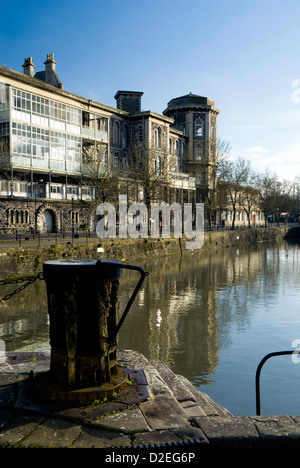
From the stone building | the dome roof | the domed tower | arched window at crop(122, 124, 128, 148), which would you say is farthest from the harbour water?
the dome roof

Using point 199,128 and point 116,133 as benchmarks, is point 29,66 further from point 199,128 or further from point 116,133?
point 199,128

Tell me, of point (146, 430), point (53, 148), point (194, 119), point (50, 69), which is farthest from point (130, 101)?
point (146, 430)

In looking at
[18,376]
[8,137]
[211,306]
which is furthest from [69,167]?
[18,376]

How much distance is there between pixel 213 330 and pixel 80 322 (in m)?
9.38

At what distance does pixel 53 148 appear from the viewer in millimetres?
39969

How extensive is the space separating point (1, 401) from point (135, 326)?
9.10 meters

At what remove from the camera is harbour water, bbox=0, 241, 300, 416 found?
8.74 meters

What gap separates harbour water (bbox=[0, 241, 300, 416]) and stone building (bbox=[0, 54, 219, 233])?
1739 centimetres

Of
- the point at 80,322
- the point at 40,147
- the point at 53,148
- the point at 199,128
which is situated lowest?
the point at 80,322

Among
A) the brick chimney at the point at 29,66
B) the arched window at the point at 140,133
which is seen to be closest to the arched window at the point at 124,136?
the arched window at the point at 140,133

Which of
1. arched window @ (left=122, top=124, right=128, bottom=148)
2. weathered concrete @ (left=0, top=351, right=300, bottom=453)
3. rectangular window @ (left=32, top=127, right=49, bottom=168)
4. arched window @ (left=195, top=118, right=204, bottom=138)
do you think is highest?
arched window @ (left=195, top=118, right=204, bottom=138)

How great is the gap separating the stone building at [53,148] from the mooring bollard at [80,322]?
30523mm

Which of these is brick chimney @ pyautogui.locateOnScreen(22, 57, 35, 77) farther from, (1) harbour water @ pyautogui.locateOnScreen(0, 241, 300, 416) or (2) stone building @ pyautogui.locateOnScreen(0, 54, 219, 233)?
(1) harbour water @ pyautogui.locateOnScreen(0, 241, 300, 416)

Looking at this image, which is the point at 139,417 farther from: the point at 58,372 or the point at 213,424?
the point at 58,372
